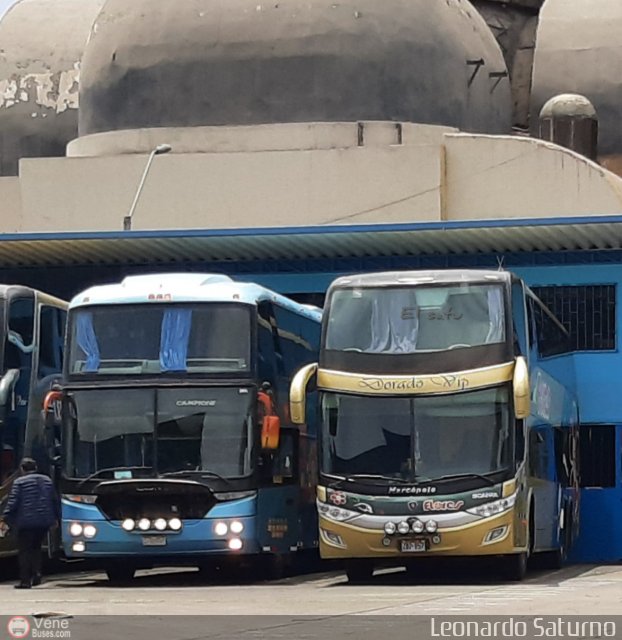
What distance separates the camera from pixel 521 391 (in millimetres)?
21750

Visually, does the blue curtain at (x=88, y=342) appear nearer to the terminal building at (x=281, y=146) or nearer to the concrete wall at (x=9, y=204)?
the terminal building at (x=281, y=146)

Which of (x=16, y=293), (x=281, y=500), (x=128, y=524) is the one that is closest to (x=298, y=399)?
(x=281, y=500)

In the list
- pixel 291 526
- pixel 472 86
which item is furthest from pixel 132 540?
pixel 472 86

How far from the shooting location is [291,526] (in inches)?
941

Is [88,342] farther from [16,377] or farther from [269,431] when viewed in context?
[269,431]

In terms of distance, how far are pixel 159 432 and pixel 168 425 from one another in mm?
124

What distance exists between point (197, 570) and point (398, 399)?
565 cm

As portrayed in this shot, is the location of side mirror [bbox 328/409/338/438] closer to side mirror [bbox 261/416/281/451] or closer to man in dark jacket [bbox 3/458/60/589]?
side mirror [bbox 261/416/281/451]

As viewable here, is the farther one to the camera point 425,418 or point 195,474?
point 195,474

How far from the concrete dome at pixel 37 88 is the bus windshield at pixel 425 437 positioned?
69.7ft

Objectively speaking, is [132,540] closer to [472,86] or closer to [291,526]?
[291,526]

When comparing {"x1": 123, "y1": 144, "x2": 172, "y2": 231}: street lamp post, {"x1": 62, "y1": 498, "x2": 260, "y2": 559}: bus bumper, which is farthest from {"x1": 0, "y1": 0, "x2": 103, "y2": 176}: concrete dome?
{"x1": 62, "y1": 498, "x2": 260, "y2": 559}: bus bumper

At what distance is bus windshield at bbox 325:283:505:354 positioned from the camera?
22438 mm
